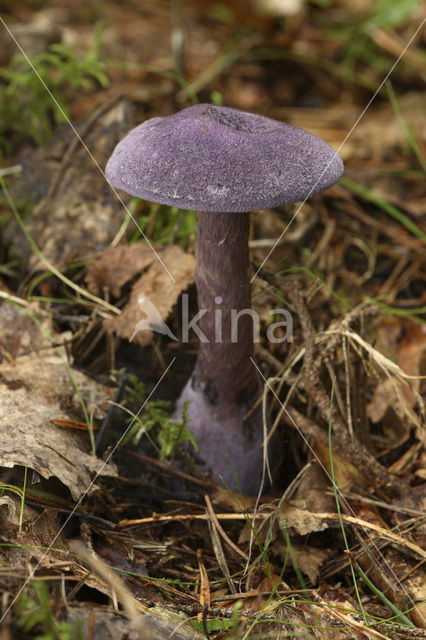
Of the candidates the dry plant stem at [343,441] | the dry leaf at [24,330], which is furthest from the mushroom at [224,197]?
the dry leaf at [24,330]

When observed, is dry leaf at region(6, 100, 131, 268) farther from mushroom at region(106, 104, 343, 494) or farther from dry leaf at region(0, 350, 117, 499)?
mushroom at region(106, 104, 343, 494)

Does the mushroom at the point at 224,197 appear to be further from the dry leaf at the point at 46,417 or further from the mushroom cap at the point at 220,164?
the dry leaf at the point at 46,417

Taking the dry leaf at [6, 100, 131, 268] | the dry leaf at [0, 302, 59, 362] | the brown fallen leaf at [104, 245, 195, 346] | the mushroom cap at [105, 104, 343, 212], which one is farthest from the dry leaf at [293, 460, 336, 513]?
the dry leaf at [6, 100, 131, 268]

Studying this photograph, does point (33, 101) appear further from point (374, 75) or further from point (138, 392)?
point (374, 75)

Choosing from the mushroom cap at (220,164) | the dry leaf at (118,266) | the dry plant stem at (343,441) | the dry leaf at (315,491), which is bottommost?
the dry leaf at (315,491)

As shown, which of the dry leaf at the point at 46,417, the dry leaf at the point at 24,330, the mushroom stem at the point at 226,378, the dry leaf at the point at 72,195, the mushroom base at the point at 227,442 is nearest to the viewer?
the dry leaf at the point at 46,417

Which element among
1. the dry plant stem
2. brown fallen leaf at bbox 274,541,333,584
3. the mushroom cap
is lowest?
brown fallen leaf at bbox 274,541,333,584
